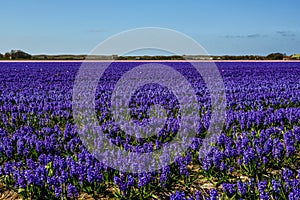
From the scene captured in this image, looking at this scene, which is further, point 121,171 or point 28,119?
point 28,119

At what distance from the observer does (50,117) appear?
10156 millimetres

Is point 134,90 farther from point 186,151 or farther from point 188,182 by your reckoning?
point 188,182

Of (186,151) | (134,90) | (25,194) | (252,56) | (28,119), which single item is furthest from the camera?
(252,56)

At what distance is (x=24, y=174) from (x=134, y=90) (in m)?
10.7

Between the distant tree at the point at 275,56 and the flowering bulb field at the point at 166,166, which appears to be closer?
the flowering bulb field at the point at 166,166

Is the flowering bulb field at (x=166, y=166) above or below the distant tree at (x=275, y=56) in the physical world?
below

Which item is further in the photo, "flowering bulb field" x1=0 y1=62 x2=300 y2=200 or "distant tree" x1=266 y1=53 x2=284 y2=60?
"distant tree" x1=266 y1=53 x2=284 y2=60

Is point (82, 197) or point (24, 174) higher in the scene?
point (24, 174)

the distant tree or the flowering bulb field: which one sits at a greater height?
the distant tree

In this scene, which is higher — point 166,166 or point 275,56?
point 275,56

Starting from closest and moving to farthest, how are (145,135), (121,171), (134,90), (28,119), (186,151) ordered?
1. (121,171)
2. (186,151)
3. (145,135)
4. (28,119)
5. (134,90)

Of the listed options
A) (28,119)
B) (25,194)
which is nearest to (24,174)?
(25,194)

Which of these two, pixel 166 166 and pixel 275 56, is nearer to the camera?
pixel 166 166

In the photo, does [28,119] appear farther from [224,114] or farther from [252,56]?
[252,56]
